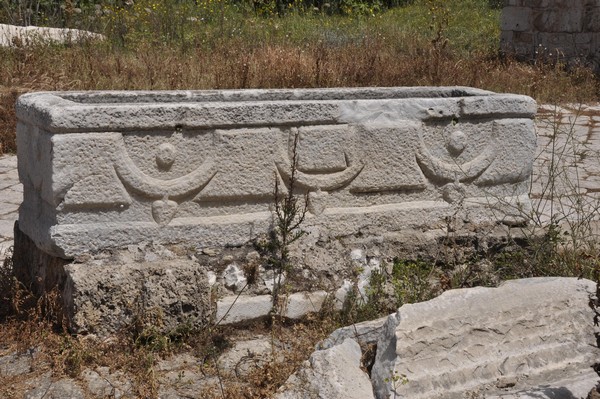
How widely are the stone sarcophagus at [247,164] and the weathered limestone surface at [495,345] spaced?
834 mm

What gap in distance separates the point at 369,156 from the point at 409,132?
22 centimetres

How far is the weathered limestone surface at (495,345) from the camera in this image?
10.9 feet

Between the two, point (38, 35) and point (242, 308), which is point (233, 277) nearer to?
point (242, 308)

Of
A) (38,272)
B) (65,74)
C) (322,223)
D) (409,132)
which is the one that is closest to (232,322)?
(322,223)

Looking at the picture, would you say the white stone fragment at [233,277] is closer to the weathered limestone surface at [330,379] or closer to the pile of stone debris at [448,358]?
the pile of stone debris at [448,358]

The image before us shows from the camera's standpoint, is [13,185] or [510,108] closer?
[510,108]

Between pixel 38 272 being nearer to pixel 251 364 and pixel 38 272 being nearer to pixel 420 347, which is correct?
pixel 251 364

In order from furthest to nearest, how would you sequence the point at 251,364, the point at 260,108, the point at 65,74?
the point at 65,74, the point at 260,108, the point at 251,364

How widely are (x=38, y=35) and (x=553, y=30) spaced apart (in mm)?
6383

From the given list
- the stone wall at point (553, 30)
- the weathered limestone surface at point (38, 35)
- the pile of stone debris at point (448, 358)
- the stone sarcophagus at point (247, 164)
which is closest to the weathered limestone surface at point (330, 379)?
the pile of stone debris at point (448, 358)

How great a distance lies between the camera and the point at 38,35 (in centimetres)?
977

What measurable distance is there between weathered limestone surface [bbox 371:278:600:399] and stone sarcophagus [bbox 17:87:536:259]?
0.83m

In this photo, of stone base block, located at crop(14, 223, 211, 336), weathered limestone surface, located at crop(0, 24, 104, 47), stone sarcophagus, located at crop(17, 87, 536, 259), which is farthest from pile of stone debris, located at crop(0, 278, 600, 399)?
weathered limestone surface, located at crop(0, 24, 104, 47)

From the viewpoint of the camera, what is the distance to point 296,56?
29.6 feet
